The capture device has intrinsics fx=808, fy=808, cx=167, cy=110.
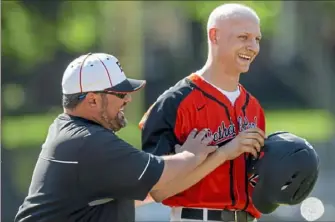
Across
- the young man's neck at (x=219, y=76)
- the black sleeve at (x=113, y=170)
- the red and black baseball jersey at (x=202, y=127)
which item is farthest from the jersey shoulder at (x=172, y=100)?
the black sleeve at (x=113, y=170)

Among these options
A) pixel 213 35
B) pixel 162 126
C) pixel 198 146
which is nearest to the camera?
pixel 198 146

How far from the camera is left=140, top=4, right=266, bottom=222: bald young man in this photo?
376cm

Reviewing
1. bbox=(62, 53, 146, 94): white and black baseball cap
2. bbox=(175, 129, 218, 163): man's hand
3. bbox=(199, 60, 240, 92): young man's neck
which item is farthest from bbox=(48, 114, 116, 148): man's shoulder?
bbox=(199, 60, 240, 92): young man's neck

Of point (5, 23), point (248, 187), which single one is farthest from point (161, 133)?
point (5, 23)

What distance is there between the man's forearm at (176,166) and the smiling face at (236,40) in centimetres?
55

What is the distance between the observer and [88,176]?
3.36m

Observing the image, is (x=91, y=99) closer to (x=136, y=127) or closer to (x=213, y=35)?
(x=213, y=35)

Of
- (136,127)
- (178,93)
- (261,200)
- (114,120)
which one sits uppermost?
(178,93)

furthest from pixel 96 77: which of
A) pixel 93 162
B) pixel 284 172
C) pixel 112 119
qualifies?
pixel 284 172

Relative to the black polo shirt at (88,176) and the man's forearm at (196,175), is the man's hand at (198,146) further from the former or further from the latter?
the black polo shirt at (88,176)

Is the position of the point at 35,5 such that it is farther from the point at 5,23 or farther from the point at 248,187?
the point at 248,187

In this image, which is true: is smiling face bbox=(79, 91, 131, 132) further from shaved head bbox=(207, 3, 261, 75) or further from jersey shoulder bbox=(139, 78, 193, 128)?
shaved head bbox=(207, 3, 261, 75)

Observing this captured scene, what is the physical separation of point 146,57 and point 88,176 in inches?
700

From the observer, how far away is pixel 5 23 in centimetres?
1459
